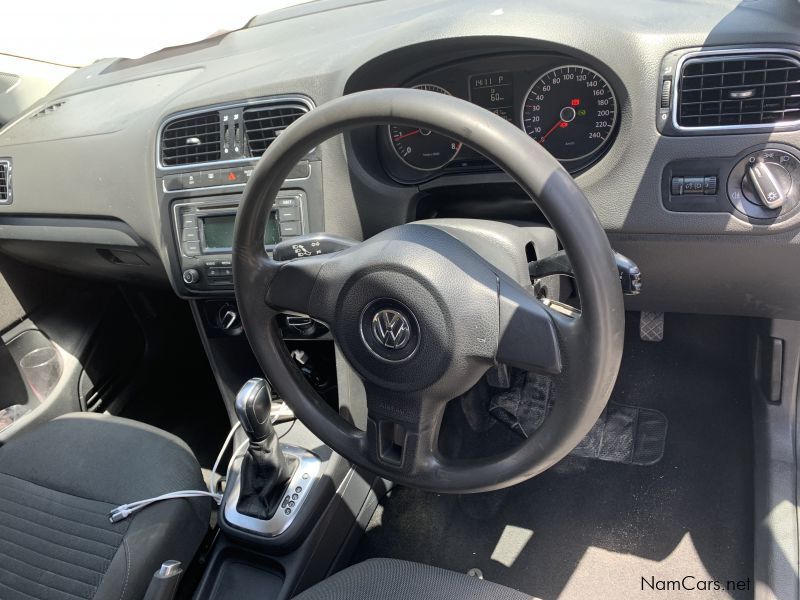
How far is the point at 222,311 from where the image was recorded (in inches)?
66.8

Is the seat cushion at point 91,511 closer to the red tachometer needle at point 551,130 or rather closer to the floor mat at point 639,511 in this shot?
the floor mat at point 639,511

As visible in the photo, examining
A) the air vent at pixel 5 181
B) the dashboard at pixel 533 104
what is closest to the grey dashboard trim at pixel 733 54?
the dashboard at pixel 533 104

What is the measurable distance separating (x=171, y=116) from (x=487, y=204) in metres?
0.82

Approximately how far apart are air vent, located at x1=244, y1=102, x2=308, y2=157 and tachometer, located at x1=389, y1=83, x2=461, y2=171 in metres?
0.22

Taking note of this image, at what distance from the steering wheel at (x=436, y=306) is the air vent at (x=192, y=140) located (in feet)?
1.89

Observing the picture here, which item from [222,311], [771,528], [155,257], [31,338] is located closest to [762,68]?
[771,528]

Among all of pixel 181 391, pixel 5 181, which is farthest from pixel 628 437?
pixel 5 181

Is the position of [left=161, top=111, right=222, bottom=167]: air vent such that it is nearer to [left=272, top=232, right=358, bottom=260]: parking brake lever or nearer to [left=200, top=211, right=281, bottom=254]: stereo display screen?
[left=200, top=211, right=281, bottom=254]: stereo display screen

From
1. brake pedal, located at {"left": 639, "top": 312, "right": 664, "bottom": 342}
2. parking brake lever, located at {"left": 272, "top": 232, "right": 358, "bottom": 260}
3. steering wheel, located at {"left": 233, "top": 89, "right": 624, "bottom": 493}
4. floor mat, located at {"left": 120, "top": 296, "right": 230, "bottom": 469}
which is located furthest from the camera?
floor mat, located at {"left": 120, "top": 296, "right": 230, "bottom": 469}

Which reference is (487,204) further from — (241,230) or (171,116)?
(171,116)

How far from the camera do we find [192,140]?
153 centimetres

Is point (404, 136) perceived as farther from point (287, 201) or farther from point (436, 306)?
point (436, 306)

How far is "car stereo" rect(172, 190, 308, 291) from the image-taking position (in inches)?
59.1

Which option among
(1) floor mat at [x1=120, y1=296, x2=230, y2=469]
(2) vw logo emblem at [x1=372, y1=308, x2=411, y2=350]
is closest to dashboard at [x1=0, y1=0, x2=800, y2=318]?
(2) vw logo emblem at [x1=372, y1=308, x2=411, y2=350]
